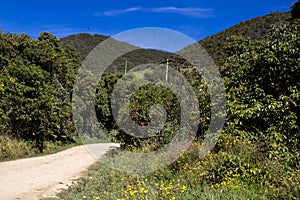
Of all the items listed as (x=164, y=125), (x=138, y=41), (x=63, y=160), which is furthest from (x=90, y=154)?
(x=138, y=41)

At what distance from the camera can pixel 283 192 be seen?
4.05 m

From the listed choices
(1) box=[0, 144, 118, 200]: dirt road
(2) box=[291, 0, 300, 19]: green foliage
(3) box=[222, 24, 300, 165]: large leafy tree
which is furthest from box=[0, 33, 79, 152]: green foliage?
(2) box=[291, 0, 300, 19]: green foliage

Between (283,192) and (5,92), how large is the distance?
1042 cm

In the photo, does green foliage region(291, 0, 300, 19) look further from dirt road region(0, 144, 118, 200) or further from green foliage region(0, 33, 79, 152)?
dirt road region(0, 144, 118, 200)

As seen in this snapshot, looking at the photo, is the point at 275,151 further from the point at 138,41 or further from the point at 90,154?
the point at 90,154

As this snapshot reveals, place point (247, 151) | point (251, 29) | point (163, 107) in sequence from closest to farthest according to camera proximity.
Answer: point (247, 151), point (163, 107), point (251, 29)

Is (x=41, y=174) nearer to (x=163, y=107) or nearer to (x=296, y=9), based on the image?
(x=163, y=107)

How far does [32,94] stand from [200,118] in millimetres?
6926

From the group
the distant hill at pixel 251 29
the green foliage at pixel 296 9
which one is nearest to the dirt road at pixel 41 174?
the green foliage at pixel 296 9

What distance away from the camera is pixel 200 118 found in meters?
8.41

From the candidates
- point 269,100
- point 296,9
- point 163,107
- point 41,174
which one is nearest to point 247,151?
point 269,100

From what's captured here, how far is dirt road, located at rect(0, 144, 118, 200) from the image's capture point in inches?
253

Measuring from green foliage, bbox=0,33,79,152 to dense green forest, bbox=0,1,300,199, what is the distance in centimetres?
4

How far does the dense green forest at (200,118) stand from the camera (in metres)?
5.08
